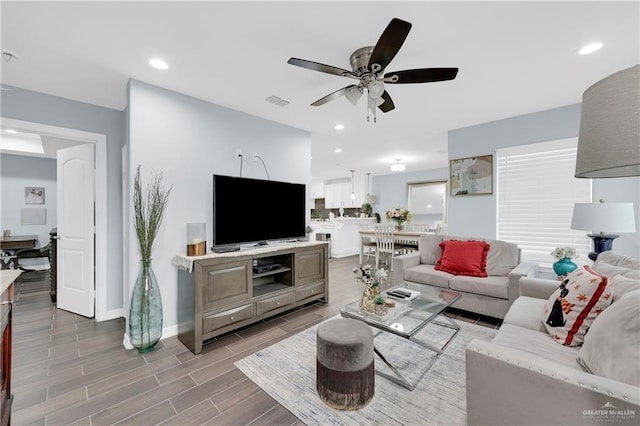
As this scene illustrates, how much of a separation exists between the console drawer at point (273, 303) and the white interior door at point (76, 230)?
210cm

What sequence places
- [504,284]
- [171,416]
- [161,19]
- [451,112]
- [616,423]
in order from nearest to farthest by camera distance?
[616,423], [171,416], [161,19], [504,284], [451,112]

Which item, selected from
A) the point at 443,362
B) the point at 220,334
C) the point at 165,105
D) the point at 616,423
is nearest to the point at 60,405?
the point at 220,334

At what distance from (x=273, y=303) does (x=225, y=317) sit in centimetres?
59

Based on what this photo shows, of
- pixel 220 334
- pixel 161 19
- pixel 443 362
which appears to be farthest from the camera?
pixel 220 334

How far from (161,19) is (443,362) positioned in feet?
11.1

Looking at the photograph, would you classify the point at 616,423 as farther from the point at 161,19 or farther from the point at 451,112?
the point at 451,112

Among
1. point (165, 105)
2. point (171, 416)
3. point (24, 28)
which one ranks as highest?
point (24, 28)

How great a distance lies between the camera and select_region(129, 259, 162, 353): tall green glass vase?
2.36 meters

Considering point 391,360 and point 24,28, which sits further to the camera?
point 391,360

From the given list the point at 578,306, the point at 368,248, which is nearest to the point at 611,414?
the point at 578,306

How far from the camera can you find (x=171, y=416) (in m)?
1.67

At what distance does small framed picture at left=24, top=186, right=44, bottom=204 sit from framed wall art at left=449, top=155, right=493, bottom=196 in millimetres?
8278

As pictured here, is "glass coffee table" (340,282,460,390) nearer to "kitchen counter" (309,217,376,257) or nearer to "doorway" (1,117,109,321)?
"doorway" (1,117,109,321)

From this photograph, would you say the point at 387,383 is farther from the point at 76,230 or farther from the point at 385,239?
the point at 385,239
